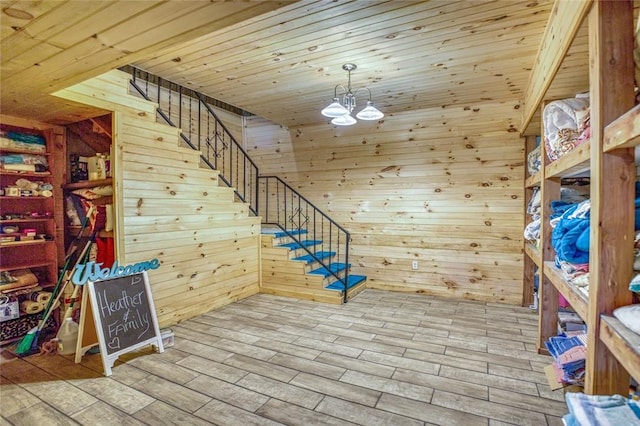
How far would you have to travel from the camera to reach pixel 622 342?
1.13 meters

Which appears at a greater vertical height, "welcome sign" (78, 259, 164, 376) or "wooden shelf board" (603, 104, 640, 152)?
"wooden shelf board" (603, 104, 640, 152)

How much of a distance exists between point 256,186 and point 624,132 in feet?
16.3

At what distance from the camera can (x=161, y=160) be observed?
3.31m

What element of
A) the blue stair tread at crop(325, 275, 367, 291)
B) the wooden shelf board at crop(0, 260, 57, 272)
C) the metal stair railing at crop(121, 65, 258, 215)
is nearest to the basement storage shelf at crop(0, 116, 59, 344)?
the wooden shelf board at crop(0, 260, 57, 272)

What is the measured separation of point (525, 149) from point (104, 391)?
494cm

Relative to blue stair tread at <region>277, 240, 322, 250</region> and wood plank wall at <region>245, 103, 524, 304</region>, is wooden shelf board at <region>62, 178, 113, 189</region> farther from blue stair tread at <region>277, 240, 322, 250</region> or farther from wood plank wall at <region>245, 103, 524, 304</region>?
wood plank wall at <region>245, 103, 524, 304</region>

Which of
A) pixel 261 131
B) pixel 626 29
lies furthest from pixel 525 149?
pixel 261 131

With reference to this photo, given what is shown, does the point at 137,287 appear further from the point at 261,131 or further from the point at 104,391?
the point at 261,131

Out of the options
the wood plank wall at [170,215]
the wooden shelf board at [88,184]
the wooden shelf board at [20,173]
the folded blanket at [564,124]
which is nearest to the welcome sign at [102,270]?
the wood plank wall at [170,215]

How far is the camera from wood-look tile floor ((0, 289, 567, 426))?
6.45 feet

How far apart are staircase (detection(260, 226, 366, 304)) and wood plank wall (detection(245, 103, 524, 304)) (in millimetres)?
705

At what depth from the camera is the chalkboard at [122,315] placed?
2.52 meters

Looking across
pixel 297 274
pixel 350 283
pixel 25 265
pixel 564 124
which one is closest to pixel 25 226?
pixel 25 265

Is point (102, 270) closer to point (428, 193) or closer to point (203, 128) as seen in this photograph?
point (203, 128)
